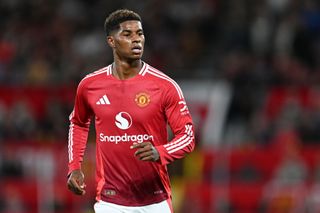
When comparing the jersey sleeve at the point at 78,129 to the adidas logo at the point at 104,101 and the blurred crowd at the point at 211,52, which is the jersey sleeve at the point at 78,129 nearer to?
the adidas logo at the point at 104,101

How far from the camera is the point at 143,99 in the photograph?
8172 millimetres

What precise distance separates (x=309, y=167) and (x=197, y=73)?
298cm

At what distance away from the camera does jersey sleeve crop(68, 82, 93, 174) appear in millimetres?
8445

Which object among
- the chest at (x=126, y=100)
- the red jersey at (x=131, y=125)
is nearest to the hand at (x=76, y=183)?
the red jersey at (x=131, y=125)

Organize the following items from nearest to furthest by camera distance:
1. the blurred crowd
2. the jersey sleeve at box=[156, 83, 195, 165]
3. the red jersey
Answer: the jersey sleeve at box=[156, 83, 195, 165] → the red jersey → the blurred crowd

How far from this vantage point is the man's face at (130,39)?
8141 mm

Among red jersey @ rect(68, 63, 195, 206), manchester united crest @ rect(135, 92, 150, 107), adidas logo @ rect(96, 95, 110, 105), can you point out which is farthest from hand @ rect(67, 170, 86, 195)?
manchester united crest @ rect(135, 92, 150, 107)

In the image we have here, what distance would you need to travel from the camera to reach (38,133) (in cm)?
1714

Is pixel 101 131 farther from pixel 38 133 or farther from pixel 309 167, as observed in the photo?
pixel 38 133

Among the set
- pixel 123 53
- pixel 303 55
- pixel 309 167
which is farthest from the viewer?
pixel 303 55

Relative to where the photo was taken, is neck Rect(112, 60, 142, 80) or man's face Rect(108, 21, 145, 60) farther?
neck Rect(112, 60, 142, 80)

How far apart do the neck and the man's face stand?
8cm

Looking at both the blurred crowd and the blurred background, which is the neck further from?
the blurred crowd

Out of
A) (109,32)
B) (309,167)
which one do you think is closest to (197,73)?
(309,167)
